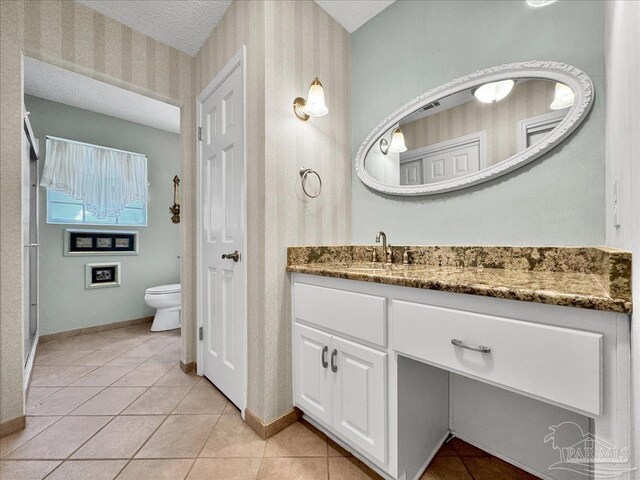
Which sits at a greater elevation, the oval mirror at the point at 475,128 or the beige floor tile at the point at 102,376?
the oval mirror at the point at 475,128

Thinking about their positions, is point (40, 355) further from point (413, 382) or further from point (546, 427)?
point (546, 427)

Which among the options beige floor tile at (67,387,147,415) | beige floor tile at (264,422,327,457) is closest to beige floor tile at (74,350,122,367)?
beige floor tile at (67,387,147,415)

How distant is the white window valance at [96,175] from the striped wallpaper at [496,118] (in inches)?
131

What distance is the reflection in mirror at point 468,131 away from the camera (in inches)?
47.8

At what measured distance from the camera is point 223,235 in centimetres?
181

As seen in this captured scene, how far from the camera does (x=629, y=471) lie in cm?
60

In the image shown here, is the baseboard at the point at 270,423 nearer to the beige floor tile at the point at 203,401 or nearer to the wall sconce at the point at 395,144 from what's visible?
the beige floor tile at the point at 203,401

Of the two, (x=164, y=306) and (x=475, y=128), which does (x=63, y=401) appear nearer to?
(x=164, y=306)

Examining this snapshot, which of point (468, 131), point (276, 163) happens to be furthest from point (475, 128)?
point (276, 163)

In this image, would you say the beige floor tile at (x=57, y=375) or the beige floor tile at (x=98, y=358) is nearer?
the beige floor tile at (x=57, y=375)

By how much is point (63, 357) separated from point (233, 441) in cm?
206

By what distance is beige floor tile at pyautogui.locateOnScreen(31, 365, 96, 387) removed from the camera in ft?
6.41

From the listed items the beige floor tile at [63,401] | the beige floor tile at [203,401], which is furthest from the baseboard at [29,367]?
the beige floor tile at [203,401]

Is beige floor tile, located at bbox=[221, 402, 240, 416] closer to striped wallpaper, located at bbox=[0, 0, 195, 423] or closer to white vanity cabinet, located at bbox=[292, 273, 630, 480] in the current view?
white vanity cabinet, located at bbox=[292, 273, 630, 480]
